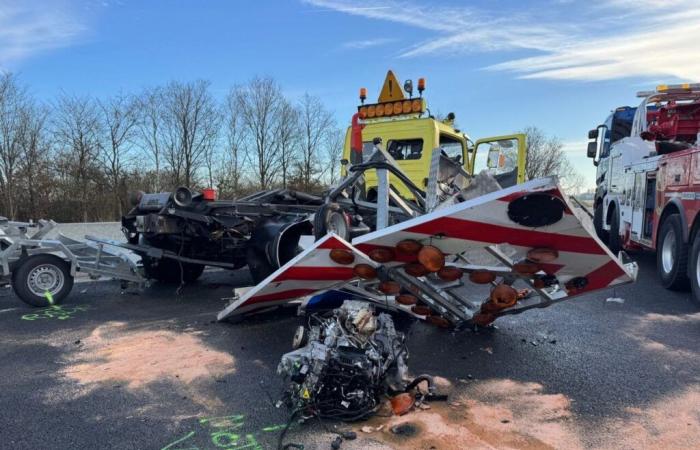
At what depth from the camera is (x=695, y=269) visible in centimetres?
620

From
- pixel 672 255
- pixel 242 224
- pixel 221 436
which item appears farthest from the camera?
pixel 672 255

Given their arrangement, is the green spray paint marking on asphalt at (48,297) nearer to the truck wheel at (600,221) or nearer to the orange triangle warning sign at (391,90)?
the orange triangle warning sign at (391,90)

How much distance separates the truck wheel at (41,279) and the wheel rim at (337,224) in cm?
337

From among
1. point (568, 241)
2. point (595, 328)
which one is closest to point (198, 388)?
point (568, 241)

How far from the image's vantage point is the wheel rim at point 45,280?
572cm

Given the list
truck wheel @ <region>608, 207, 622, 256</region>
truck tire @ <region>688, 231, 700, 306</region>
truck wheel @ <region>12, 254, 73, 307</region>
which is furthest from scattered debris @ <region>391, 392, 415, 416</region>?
truck wheel @ <region>608, 207, 622, 256</region>

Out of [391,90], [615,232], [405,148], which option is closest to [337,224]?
[405,148]

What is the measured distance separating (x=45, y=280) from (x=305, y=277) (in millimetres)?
3766

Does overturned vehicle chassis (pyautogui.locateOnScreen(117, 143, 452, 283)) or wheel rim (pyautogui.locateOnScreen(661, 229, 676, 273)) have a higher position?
overturned vehicle chassis (pyautogui.locateOnScreen(117, 143, 452, 283))

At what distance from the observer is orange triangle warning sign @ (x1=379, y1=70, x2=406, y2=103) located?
28.8 ft

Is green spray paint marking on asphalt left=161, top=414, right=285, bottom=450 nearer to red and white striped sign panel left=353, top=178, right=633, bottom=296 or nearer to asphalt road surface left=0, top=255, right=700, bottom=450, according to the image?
asphalt road surface left=0, top=255, right=700, bottom=450

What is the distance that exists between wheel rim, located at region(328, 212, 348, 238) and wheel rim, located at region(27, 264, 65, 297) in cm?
342

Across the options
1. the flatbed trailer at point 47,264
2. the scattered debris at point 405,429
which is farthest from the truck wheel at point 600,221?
the scattered debris at point 405,429

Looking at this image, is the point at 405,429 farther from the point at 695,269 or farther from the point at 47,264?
the point at 695,269
